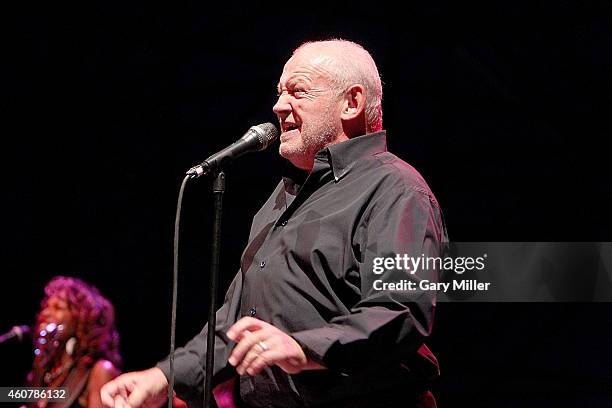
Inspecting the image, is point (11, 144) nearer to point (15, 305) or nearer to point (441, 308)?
point (15, 305)

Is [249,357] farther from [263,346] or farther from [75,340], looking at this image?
[75,340]

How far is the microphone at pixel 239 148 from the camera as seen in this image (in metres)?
1.82

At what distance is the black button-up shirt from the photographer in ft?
5.31

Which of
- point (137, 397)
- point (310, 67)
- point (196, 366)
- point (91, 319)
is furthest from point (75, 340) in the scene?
point (310, 67)

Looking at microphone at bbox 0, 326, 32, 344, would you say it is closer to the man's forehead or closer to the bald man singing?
the bald man singing

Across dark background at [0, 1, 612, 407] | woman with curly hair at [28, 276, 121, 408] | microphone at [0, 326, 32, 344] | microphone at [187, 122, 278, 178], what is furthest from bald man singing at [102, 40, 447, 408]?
microphone at [0, 326, 32, 344]

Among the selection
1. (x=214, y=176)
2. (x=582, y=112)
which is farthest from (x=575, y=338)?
(x=214, y=176)

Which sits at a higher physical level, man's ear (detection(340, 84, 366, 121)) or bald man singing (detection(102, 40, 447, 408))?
man's ear (detection(340, 84, 366, 121))

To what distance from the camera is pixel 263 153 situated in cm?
375

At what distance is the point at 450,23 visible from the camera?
11.3ft

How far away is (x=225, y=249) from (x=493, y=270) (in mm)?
1348

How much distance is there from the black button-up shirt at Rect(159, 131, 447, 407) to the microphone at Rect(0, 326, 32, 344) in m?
2.08

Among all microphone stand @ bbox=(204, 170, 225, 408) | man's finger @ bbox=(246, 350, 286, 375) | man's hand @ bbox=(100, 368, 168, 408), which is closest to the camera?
man's finger @ bbox=(246, 350, 286, 375)

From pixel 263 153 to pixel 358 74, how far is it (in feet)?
5.46
